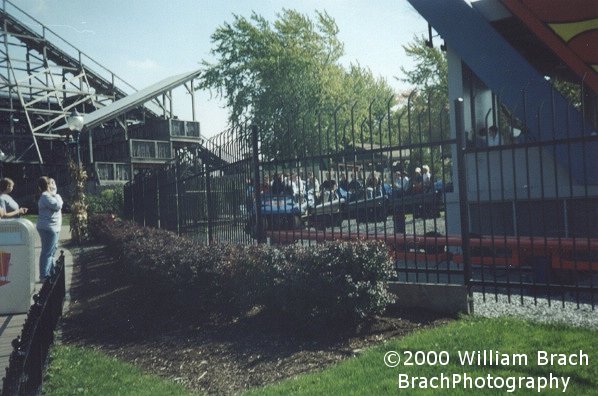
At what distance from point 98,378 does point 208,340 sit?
3.76 feet

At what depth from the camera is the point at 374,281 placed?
17.5ft

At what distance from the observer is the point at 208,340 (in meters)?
5.53

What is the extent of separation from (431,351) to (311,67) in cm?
3285

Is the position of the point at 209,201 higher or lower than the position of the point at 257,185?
lower

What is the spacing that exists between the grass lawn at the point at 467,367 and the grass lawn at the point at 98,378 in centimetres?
98

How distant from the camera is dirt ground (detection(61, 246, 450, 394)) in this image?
179 inches

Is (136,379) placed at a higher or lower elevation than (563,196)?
lower

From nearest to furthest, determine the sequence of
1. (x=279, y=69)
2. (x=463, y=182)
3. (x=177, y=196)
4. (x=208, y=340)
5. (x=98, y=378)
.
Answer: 1. (x=98, y=378)
2. (x=208, y=340)
3. (x=463, y=182)
4. (x=177, y=196)
5. (x=279, y=69)

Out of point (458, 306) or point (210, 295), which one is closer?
point (458, 306)

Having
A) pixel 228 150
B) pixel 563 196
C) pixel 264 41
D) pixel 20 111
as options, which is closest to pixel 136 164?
pixel 20 111

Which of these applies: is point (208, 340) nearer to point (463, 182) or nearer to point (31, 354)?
point (31, 354)

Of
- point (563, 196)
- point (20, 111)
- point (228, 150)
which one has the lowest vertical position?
point (563, 196)

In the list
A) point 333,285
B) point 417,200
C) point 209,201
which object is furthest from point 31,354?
point 209,201

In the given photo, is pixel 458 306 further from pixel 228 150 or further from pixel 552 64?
pixel 552 64
